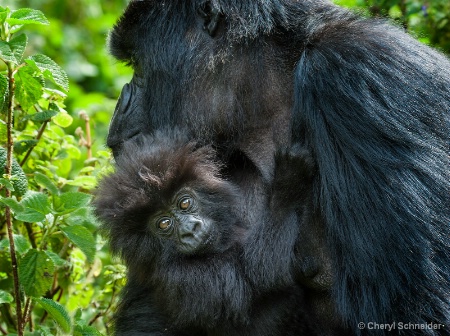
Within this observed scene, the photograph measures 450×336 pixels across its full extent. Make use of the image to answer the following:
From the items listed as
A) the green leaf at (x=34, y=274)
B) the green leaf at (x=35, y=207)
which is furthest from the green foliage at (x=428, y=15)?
the green leaf at (x=34, y=274)

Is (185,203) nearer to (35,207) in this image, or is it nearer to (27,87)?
(35,207)

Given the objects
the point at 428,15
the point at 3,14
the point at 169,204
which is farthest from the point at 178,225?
the point at 428,15

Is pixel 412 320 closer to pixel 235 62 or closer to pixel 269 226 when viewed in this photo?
pixel 269 226

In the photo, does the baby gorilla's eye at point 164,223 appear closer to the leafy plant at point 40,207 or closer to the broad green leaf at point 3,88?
the leafy plant at point 40,207

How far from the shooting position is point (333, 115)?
3588 millimetres

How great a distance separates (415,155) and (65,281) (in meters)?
2.12

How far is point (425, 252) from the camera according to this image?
3410 mm

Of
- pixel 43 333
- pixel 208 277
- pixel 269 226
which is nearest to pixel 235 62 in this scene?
pixel 269 226

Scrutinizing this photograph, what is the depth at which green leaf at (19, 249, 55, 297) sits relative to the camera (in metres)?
3.74

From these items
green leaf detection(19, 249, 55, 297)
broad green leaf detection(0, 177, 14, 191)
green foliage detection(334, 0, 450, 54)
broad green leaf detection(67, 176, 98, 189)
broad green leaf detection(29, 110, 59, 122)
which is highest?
green foliage detection(334, 0, 450, 54)

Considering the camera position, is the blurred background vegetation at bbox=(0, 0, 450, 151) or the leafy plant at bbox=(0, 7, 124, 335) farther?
the blurred background vegetation at bbox=(0, 0, 450, 151)

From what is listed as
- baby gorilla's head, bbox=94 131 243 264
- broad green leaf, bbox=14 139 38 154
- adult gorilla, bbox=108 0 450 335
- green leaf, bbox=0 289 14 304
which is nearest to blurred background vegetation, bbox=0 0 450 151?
broad green leaf, bbox=14 139 38 154

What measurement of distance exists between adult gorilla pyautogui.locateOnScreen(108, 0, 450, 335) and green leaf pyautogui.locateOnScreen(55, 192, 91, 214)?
0.56m

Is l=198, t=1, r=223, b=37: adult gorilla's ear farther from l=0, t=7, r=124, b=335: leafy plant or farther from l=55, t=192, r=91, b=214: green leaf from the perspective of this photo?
l=55, t=192, r=91, b=214: green leaf
